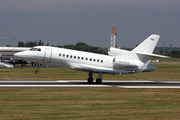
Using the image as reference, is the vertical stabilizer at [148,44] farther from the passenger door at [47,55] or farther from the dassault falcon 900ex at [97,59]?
the passenger door at [47,55]

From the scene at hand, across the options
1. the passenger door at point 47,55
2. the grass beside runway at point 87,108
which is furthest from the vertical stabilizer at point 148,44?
the grass beside runway at point 87,108

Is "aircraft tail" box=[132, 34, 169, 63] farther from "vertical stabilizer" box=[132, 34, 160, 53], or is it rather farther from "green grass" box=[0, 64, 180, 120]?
A: "green grass" box=[0, 64, 180, 120]

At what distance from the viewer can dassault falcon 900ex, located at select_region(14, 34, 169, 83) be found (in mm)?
31625

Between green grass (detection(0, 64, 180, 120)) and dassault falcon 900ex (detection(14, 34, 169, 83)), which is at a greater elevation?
dassault falcon 900ex (detection(14, 34, 169, 83))

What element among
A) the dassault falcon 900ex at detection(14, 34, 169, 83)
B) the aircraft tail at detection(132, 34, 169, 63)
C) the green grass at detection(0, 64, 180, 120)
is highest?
the aircraft tail at detection(132, 34, 169, 63)

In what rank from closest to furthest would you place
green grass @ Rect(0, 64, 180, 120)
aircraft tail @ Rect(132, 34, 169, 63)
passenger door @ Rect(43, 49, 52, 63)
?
green grass @ Rect(0, 64, 180, 120) → passenger door @ Rect(43, 49, 52, 63) → aircraft tail @ Rect(132, 34, 169, 63)

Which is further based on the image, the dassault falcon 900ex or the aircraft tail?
the aircraft tail

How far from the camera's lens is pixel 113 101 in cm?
1912

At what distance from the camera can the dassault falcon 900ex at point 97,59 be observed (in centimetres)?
3162

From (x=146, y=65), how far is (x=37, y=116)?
844 inches

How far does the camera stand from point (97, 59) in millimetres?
32750

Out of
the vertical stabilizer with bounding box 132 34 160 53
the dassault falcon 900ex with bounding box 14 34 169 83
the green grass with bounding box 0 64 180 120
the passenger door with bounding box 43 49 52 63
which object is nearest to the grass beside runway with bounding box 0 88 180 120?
the green grass with bounding box 0 64 180 120

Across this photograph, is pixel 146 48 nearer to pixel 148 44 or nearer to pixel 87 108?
pixel 148 44

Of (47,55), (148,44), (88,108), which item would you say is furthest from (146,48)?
(88,108)
